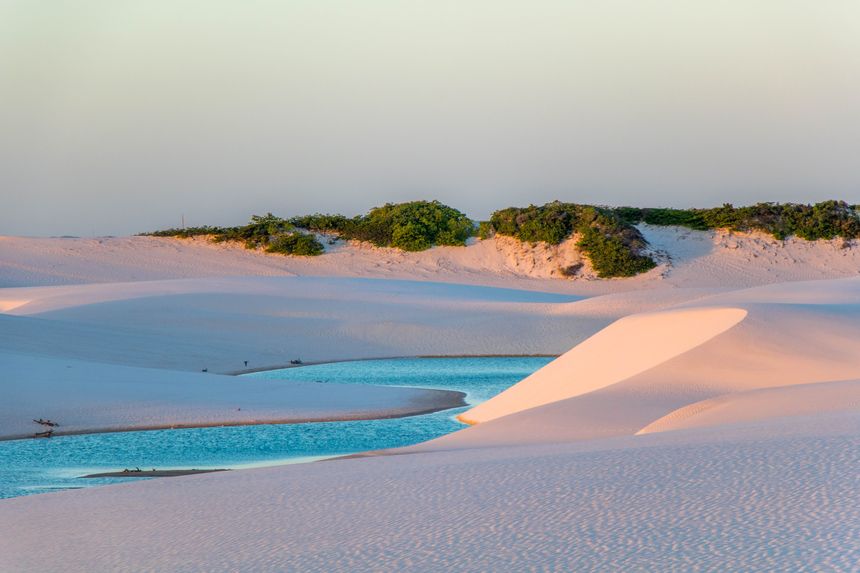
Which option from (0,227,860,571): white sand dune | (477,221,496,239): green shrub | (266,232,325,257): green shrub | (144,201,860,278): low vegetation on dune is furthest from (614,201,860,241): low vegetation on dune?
(0,227,860,571): white sand dune

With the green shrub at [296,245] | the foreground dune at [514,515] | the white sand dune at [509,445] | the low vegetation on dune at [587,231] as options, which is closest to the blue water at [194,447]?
the white sand dune at [509,445]

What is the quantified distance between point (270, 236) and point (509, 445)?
34.8 metres

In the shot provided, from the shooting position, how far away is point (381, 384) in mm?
19203

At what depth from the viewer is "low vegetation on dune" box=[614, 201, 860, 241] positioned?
139 feet

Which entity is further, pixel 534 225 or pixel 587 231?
pixel 534 225

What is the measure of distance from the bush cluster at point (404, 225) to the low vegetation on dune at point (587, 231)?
1.12 m

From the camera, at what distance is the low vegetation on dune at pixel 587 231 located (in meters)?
39.7

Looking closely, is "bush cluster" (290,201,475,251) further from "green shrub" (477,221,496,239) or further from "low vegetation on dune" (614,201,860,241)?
"low vegetation on dune" (614,201,860,241)

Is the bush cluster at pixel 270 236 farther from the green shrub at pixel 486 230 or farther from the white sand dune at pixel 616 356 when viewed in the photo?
the white sand dune at pixel 616 356

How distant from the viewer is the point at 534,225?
4188 centimetres

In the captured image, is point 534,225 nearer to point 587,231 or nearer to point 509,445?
point 587,231

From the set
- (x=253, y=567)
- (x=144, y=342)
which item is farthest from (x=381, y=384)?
(x=253, y=567)

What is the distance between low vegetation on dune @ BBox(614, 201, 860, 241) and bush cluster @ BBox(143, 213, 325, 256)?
11369mm

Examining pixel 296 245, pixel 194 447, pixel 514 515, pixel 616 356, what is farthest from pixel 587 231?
pixel 514 515
